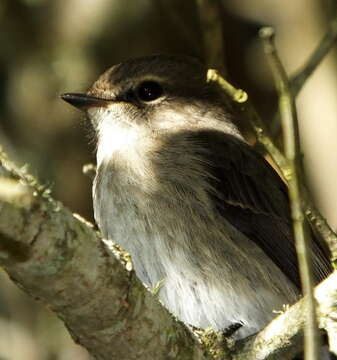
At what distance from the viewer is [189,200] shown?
19.4 feet

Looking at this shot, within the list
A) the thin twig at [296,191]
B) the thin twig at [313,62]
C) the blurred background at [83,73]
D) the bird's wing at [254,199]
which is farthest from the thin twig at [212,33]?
the thin twig at [296,191]

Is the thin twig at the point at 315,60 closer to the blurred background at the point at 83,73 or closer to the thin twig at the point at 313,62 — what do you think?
the thin twig at the point at 313,62

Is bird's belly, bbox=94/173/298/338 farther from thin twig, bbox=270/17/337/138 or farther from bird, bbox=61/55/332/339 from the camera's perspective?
thin twig, bbox=270/17/337/138

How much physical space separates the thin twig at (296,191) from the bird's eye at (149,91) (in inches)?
101

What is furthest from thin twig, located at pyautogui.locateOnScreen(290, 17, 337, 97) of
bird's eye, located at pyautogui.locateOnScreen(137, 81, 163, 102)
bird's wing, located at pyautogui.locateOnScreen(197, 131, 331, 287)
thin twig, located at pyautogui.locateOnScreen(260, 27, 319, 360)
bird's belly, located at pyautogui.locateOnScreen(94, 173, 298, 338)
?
thin twig, located at pyautogui.locateOnScreen(260, 27, 319, 360)

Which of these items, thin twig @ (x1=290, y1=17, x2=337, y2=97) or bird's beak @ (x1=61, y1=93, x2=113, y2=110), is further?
bird's beak @ (x1=61, y1=93, x2=113, y2=110)

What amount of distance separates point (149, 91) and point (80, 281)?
3060 millimetres

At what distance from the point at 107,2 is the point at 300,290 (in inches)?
122

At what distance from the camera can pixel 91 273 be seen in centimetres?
392

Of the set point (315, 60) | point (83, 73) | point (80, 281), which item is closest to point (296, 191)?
point (80, 281)

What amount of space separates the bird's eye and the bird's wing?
503 mm

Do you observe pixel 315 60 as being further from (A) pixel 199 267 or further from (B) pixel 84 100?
(B) pixel 84 100

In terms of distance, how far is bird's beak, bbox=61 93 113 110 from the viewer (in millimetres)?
6598

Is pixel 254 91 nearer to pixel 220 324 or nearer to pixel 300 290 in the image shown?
pixel 300 290
